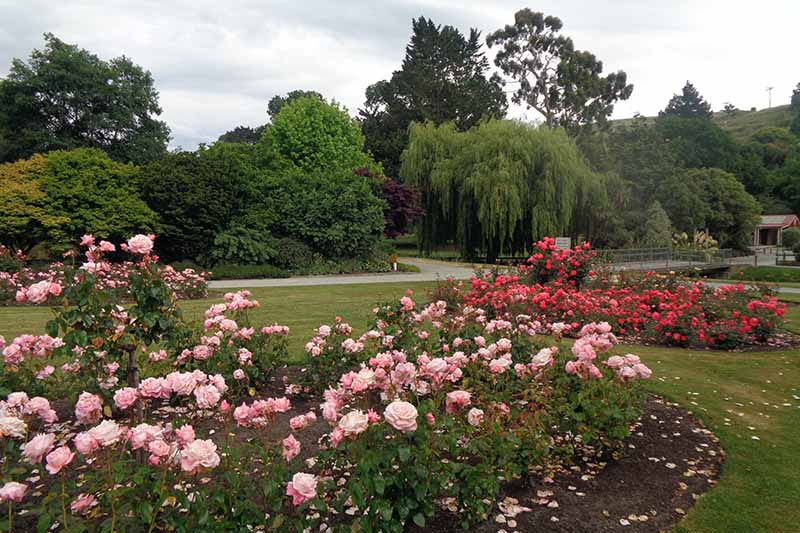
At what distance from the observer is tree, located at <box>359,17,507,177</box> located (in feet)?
126

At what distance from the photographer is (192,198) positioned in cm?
1912

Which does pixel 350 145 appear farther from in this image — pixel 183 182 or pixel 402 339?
pixel 402 339

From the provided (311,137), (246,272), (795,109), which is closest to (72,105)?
(311,137)

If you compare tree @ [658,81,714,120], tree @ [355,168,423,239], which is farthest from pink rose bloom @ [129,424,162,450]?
tree @ [658,81,714,120]

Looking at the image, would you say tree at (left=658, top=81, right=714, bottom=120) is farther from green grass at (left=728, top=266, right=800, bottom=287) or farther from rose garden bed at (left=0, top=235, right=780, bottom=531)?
rose garden bed at (left=0, top=235, right=780, bottom=531)

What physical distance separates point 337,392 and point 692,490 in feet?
7.45

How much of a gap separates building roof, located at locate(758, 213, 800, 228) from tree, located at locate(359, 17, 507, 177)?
104ft

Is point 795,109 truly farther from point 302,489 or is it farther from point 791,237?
point 302,489

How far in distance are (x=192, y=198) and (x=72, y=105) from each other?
16679mm

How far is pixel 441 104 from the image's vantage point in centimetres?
3956

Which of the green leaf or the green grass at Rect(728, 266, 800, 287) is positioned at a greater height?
the green leaf

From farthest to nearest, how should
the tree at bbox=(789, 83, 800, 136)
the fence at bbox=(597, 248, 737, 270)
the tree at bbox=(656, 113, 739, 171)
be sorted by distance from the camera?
the tree at bbox=(789, 83, 800, 136)
the tree at bbox=(656, 113, 739, 171)
the fence at bbox=(597, 248, 737, 270)

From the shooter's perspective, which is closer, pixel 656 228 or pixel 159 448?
pixel 159 448

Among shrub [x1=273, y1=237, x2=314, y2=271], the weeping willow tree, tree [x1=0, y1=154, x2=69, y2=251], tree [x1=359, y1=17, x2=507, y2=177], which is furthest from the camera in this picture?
tree [x1=359, y1=17, x2=507, y2=177]
